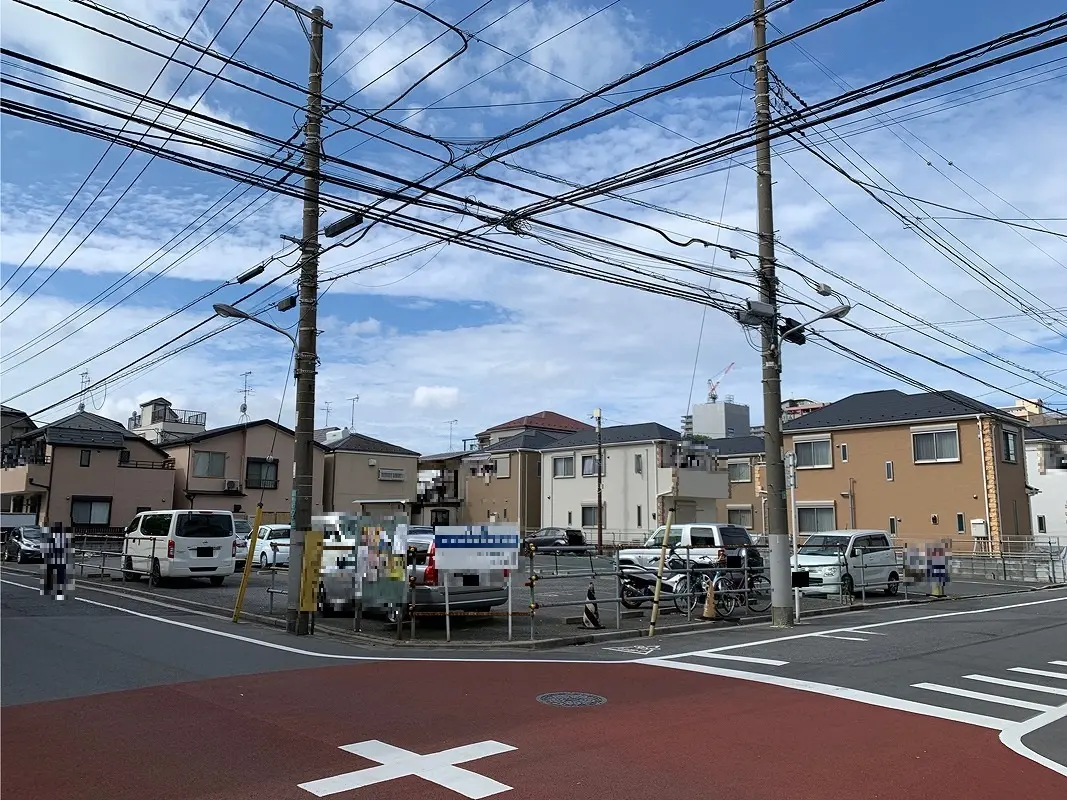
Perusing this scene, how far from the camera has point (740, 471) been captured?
4612 cm

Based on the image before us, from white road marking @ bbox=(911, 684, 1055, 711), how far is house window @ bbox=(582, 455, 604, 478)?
1457 inches

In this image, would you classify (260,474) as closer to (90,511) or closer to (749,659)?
(90,511)

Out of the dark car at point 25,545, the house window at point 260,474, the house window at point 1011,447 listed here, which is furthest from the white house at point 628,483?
the dark car at point 25,545

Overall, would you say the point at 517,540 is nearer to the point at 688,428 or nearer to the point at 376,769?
the point at 376,769

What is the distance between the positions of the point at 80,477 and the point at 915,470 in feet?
133

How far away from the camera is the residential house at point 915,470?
3403 centimetres

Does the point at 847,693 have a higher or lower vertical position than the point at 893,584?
lower

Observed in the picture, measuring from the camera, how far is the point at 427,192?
11.1m

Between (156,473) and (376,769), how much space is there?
4297 cm

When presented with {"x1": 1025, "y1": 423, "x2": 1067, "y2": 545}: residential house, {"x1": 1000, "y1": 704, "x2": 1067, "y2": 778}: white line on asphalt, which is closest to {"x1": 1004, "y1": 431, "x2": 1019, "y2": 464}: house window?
{"x1": 1025, "y1": 423, "x2": 1067, "y2": 545}: residential house

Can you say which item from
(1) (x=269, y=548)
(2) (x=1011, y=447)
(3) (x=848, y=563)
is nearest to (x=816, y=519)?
(2) (x=1011, y=447)

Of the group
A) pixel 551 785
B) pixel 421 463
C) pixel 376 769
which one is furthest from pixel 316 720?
pixel 421 463

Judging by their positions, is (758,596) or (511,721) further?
(758,596)

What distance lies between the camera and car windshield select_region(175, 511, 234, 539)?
2147 cm
